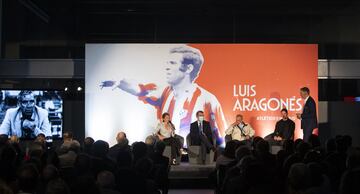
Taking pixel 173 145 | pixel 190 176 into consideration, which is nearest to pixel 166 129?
pixel 173 145

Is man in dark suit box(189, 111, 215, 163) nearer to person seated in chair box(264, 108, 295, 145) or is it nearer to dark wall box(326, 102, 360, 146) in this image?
person seated in chair box(264, 108, 295, 145)

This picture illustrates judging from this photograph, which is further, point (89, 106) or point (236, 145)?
point (89, 106)

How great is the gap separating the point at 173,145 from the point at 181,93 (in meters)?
2.22

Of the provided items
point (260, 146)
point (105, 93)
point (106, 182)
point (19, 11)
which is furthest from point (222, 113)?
point (106, 182)

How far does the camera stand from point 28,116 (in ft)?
46.3

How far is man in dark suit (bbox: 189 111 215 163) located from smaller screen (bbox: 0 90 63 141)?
3.17m

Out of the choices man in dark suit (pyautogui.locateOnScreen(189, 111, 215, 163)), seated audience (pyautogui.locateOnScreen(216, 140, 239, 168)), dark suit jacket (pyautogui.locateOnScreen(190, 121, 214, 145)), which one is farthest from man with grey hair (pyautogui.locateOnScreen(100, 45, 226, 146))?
seated audience (pyautogui.locateOnScreen(216, 140, 239, 168))

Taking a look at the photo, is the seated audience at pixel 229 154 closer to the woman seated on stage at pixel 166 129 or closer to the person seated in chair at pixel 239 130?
the woman seated on stage at pixel 166 129

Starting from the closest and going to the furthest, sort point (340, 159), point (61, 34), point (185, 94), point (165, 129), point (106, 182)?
point (106, 182) < point (340, 159) < point (165, 129) < point (185, 94) < point (61, 34)

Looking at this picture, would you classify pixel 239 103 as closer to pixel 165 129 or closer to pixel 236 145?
pixel 165 129

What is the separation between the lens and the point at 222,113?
50.2 feet

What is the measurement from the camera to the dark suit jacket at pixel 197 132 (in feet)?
46.0

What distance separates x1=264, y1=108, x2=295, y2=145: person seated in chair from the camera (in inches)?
562

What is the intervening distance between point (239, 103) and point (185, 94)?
4.61ft
